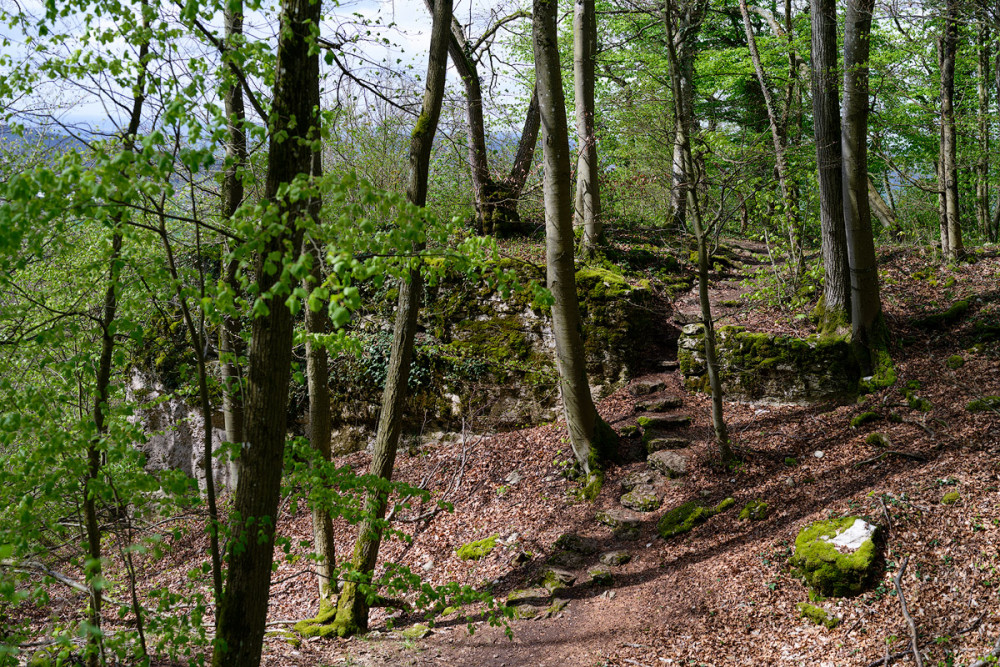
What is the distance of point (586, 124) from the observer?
10211 mm

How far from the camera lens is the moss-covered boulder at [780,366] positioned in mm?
7785

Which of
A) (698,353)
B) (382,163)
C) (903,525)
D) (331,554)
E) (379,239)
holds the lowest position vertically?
(331,554)

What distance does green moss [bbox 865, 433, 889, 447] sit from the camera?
21.1 ft

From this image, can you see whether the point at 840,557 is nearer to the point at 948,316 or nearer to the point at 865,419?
the point at 865,419

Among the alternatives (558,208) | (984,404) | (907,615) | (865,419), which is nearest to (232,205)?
(558,208)

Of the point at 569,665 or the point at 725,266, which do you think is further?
the point at 725,266

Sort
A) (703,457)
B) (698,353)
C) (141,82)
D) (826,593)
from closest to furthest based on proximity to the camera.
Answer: (141,82), (826,593), (703,457), (698,353)

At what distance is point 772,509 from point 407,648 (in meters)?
3.82

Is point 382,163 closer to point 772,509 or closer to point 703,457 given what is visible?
point 703,457

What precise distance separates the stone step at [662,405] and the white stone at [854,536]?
3419mm

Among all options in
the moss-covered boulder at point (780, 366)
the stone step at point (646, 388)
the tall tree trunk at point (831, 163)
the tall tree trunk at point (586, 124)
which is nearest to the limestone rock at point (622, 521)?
the stone step at point (646, 388)

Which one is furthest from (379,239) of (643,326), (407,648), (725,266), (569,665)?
(725,266)

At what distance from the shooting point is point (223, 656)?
10.6ft

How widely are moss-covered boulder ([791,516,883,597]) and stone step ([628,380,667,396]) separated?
3762 millimetres
